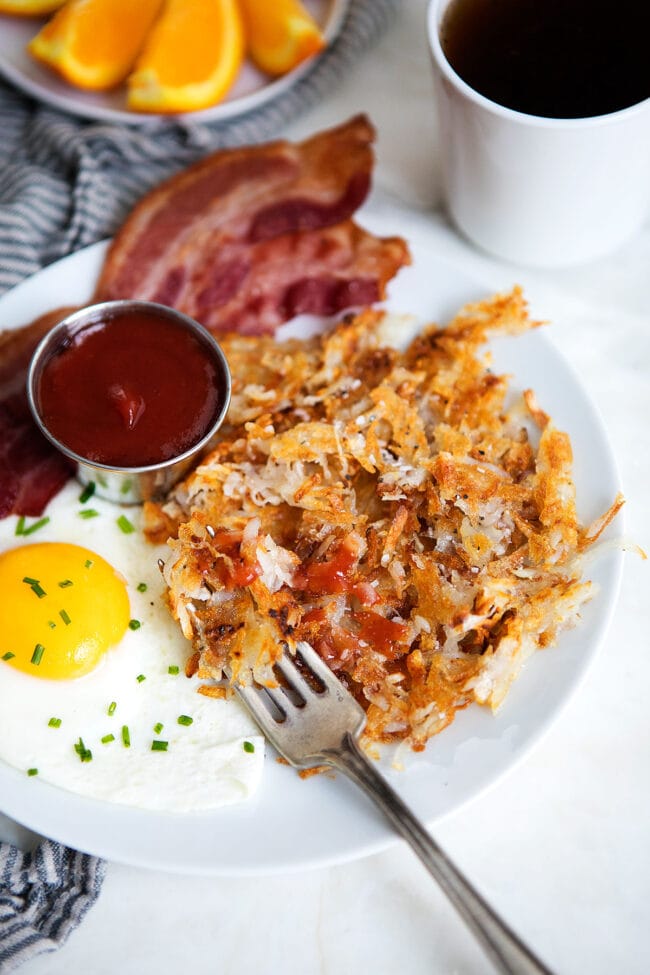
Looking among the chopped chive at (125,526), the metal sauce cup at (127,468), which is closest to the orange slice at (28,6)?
the metal sauce cup at (127,468)

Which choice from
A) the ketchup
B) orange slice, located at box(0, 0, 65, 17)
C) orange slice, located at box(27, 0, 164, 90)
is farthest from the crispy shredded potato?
orange slice, located at box(0, 0, 65, 17)

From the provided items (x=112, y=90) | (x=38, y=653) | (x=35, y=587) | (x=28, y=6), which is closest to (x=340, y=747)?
(x=38, y=653)

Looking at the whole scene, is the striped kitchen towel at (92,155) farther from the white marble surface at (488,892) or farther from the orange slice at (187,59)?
the white marble surface at (488,892)

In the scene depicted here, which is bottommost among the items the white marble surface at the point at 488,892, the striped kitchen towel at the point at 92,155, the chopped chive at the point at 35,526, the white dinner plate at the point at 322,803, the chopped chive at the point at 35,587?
the white marble surface at the point at 488,892

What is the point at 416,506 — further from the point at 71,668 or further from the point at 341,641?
the point at 71,668

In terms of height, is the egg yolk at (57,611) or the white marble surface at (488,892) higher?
the egg yolk at (57,611)

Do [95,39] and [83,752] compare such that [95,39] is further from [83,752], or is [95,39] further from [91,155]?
[83,752]

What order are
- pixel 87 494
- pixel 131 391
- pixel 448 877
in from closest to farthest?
pixel 448 877
pixel 131 391
pixel 87 494

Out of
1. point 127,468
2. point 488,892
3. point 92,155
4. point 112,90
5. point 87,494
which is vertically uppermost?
point 112,90
